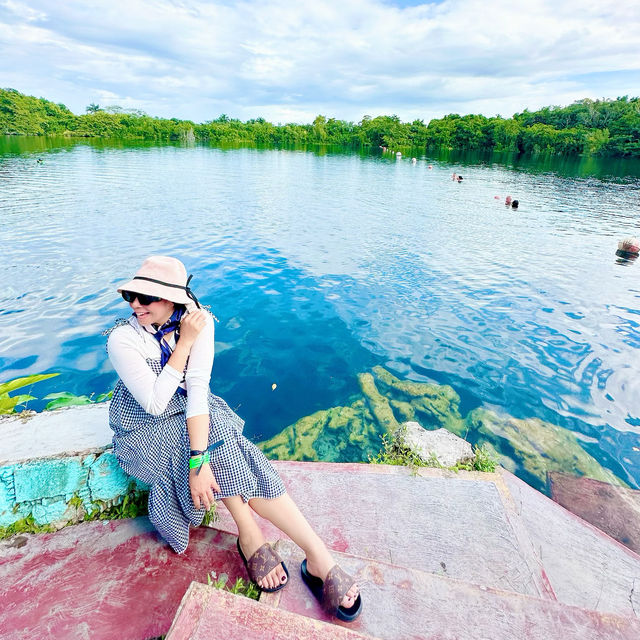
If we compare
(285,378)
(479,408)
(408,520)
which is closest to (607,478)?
(479,408)

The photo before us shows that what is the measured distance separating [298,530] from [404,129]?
322ft

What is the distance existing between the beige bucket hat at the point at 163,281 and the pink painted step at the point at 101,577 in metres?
1.46

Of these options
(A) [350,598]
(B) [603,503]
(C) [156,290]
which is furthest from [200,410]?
(B) [603,503]

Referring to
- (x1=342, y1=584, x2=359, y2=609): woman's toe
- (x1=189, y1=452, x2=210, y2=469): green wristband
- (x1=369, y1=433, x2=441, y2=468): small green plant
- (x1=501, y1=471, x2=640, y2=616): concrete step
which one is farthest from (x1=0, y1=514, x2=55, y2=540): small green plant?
(x1=501, y1=471, x2=640, y2=616): concrete step

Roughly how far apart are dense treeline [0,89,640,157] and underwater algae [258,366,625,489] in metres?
65.7

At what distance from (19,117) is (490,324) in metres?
87.2

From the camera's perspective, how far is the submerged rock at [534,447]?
457cm

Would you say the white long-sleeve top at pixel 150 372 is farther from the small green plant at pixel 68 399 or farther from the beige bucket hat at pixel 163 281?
the small green plant at pixel 68 399

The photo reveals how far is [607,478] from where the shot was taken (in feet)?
14.8

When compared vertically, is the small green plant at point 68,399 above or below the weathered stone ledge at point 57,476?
below

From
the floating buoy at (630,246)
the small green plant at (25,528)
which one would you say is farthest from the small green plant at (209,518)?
the floating buoy at (630,246)

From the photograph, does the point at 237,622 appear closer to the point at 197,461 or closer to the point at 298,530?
the point at 298,530

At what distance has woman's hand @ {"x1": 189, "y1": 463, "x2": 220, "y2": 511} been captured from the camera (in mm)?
2014

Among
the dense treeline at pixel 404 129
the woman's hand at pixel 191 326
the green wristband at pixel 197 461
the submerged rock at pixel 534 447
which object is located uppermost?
the dense treeline at pixel 404 129
